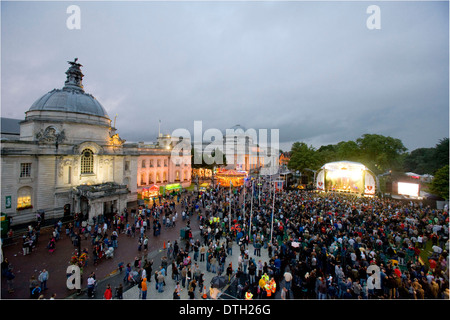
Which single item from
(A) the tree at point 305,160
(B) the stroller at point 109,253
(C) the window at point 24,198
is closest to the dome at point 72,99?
(C) the window at point 24,198

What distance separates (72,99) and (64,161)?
922 cm

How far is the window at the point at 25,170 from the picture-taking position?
2117cm

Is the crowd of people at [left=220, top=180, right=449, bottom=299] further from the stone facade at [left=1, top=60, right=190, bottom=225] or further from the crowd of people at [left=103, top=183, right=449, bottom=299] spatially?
the stone facade at [left=1, top=60, right=190, bottom=225]

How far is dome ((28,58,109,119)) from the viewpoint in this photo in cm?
2600

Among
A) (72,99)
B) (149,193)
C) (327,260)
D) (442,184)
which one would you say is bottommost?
(327,260)

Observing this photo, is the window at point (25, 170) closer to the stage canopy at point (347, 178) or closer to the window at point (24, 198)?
the window at point (24, 198)

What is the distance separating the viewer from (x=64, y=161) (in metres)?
23.6

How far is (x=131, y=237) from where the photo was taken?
1769cm

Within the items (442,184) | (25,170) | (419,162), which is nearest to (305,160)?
(442,184)

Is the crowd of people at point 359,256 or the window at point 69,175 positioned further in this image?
the window at point 69,175

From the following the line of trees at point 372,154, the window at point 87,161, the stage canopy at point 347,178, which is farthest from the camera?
the line of trees at point 372,154

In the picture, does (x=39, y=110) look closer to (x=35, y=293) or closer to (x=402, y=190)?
(x=35, y=293)

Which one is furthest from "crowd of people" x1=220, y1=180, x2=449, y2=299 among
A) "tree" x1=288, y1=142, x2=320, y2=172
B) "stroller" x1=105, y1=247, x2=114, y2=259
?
"tree" x1=288, y1=142, x2=320, y2=172

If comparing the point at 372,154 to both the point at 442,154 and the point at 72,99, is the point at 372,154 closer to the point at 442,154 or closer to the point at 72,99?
the point at 442,154
